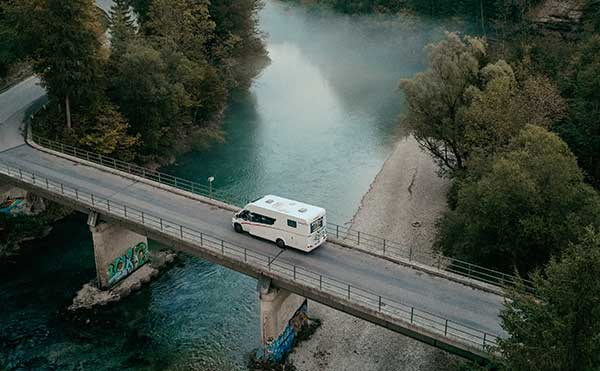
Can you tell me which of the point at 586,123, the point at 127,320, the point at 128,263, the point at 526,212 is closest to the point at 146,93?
the point at 128,263

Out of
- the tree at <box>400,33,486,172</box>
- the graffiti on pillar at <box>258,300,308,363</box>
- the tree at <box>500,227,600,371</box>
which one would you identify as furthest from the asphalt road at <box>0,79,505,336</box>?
the tree at <box>400,33,486,172</box>

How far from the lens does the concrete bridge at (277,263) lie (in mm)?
32656

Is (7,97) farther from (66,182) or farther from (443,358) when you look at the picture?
(443,358)

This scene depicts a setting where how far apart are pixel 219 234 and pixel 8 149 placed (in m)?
25.4

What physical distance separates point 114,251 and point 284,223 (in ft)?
50.9

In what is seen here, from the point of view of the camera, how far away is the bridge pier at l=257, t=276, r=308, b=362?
36.9m

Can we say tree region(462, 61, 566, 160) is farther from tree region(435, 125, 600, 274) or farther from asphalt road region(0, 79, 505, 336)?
asphalt road region(0, 79, 505, 336)

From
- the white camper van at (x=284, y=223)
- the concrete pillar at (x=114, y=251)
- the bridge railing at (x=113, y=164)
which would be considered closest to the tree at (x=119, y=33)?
the bridge railing at (x=113, y=164)

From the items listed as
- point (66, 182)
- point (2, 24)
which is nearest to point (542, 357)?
point (66, 182)

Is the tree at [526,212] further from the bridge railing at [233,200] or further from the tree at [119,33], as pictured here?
the tree at [119,33]

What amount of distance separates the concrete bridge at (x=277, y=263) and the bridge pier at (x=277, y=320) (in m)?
0.08

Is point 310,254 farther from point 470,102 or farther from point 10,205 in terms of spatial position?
point 10,205

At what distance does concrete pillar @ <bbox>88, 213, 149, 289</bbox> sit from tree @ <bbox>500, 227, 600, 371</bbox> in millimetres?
31930

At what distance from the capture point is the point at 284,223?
38438 mm
